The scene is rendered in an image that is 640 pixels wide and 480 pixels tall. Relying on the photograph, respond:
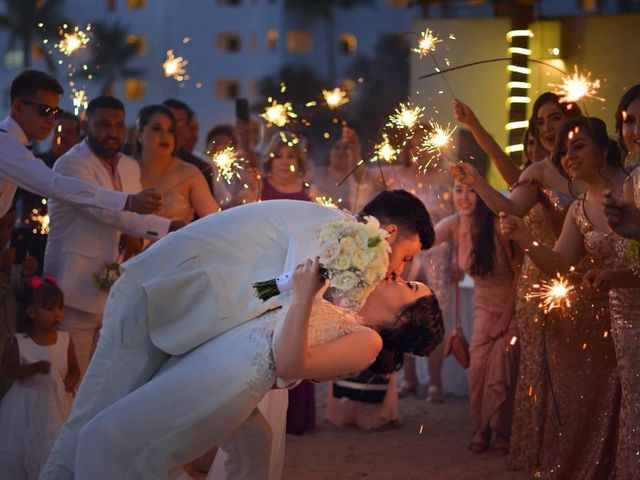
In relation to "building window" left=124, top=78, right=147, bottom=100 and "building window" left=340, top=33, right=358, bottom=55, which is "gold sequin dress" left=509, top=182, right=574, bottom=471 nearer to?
"building window" left=340, top=33, right=358, bottom=55

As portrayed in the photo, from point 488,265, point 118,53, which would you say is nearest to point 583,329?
point 488,265

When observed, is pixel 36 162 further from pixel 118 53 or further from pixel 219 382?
pixel 118 53

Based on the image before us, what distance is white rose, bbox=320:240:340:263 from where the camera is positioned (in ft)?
12.8

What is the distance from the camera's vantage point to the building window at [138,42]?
→ 160 ft

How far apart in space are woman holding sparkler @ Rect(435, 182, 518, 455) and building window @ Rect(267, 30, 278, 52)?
4522cm

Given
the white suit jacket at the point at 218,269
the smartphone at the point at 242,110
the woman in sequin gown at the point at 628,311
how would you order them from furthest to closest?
the smartphone at the point at 242,110 < the woman in sequin gown at the point at 628,311 < the white suit jacket at the point at 218,269

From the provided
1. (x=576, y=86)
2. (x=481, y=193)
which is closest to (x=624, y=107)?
(x=576, y=86)

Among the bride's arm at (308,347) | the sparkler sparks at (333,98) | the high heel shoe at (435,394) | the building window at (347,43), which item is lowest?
the high heel shoe at (435,394)

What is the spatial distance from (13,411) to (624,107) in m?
3.48

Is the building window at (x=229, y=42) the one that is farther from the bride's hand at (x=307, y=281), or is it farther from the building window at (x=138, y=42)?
the bride's hand at (x=307, y=281)

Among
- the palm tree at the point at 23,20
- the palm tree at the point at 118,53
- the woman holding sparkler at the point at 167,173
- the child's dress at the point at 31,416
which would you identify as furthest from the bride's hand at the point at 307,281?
the palm tree at the point at 118,53

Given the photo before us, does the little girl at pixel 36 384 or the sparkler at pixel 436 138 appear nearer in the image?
the sparkler at pixel 436 138

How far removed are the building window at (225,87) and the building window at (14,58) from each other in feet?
30.1

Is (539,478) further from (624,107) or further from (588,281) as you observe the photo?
(624,107)
